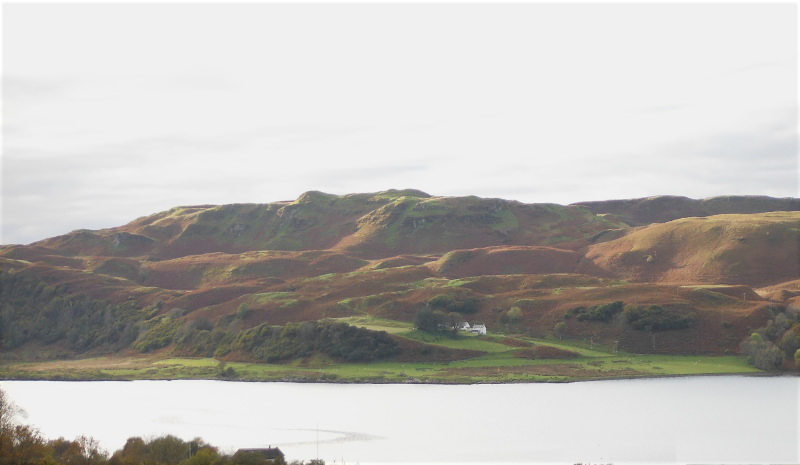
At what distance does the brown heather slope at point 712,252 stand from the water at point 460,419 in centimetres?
6273

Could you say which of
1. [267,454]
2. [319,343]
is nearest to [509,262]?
[319,343]

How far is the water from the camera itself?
59812 mm

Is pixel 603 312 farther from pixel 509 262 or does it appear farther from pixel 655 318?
pixel 509 262

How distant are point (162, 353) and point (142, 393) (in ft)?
96.0

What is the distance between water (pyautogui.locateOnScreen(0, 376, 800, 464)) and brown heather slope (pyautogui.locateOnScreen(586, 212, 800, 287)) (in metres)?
62.7

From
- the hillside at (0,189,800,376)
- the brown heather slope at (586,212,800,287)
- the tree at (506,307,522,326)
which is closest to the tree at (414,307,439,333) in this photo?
the hillside at (0,189,800,376)

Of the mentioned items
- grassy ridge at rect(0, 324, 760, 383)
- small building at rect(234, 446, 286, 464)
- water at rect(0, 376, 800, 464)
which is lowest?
water at rect(0, 376, 800, 464)

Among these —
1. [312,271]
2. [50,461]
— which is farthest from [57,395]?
[312,271]

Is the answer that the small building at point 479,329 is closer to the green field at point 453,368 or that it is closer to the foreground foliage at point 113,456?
the green field at point 453,368

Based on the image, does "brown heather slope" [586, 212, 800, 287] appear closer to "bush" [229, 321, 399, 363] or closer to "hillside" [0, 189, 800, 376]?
"hillside" [0, 189, 800, 376]

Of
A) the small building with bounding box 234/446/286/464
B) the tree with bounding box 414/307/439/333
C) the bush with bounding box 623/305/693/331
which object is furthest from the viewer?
the tree with bounding box 414/307/439/333

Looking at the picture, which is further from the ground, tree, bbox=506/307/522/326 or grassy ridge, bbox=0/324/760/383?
tree, bbox=506/307/522/326

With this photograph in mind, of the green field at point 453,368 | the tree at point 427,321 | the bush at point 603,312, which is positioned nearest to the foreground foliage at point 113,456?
the green field at point 453,368

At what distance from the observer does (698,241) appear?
16500cm
